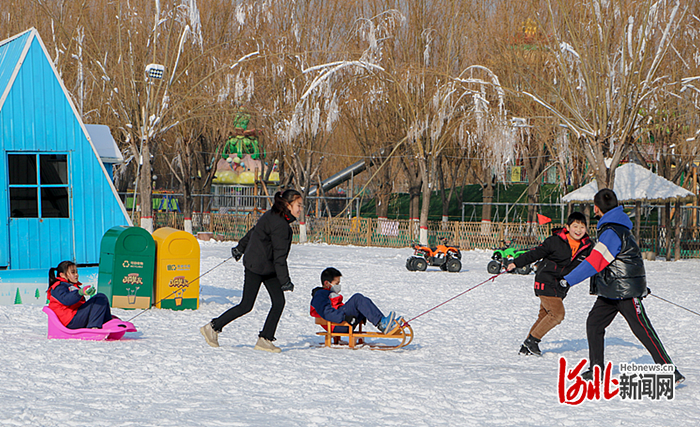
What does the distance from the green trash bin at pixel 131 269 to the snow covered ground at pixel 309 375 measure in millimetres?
289

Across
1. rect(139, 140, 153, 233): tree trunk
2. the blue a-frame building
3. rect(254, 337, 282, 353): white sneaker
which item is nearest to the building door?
the blue a-frame building

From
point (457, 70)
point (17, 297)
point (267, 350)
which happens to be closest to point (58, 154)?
point (17, 297)

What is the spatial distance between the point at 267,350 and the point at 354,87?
67.3 feet

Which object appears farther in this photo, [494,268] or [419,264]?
[419,264]

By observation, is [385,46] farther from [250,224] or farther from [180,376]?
[180,376]

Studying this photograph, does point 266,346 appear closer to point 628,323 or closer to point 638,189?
point 628,323

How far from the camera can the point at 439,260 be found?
1722cm

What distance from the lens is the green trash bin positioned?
31.6 ft

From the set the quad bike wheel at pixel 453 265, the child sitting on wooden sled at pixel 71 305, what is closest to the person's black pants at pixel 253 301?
the child sitting on wooden sled at pixel 71 305

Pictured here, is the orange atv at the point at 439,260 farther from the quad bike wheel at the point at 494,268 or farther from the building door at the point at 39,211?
the building door at the point at 39,211

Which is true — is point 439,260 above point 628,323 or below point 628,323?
below

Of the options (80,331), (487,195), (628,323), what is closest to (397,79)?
(487,195)

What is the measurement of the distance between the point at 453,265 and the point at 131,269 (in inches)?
367

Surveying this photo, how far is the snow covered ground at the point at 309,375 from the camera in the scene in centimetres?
455
